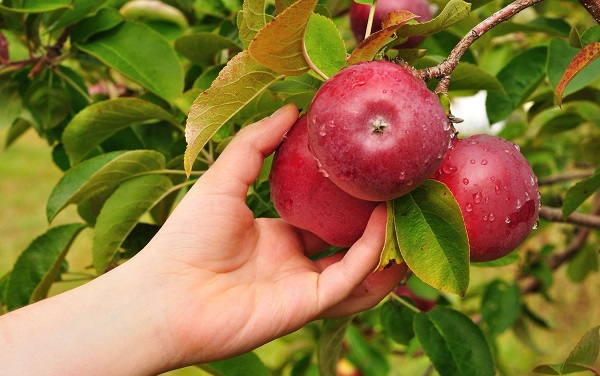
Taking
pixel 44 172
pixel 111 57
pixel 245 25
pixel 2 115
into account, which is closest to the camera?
pixel 245 25

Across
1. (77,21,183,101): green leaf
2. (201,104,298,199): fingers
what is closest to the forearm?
(201,104,298,199): fingers

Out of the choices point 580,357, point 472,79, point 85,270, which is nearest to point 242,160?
point 472,79

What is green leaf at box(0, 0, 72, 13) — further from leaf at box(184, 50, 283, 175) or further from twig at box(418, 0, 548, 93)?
twig at box(418, 0, 548, 93)

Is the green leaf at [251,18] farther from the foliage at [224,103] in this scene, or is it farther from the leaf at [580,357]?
the leaf at [580,357]

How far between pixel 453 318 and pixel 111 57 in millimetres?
782

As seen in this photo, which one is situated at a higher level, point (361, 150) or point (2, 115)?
point (361, 150)

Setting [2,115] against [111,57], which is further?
[2,115]

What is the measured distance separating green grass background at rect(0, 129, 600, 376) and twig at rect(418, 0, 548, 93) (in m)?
1.32


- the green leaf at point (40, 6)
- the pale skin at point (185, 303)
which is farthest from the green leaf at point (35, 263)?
the green leaf at point (40, 6)

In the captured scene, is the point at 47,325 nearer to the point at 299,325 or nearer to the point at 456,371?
the point at 299,325

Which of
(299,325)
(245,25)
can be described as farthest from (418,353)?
(245,25)

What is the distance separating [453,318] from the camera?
1.27 metres

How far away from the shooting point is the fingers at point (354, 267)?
0.85m

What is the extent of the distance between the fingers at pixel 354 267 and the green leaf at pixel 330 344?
1.02 ft
